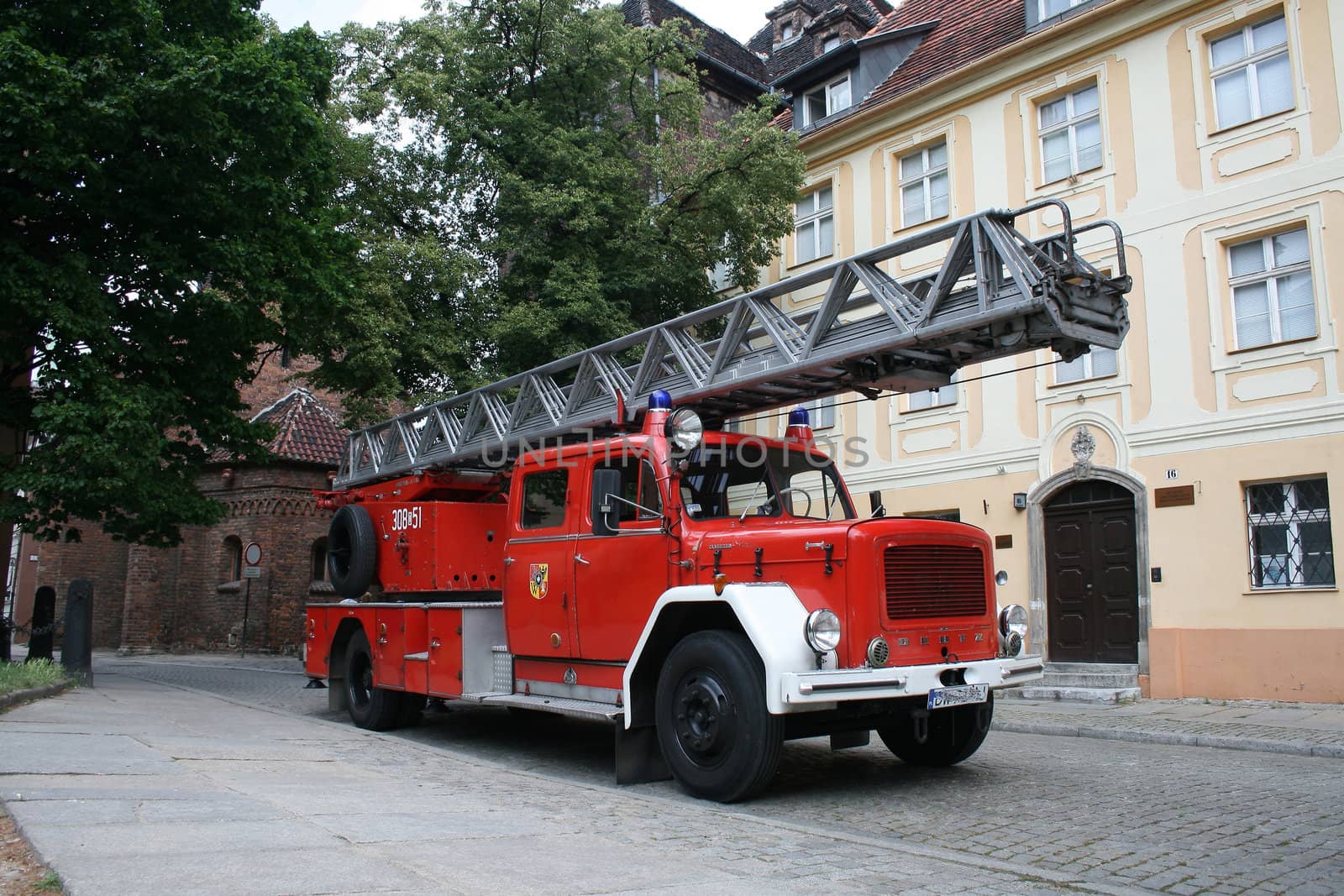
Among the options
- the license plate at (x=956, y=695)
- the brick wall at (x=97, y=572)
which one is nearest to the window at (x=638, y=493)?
the license plate at (x=956, y=695)

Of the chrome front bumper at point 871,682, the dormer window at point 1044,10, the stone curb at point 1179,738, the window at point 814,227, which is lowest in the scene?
the stone curb at point 1179,738

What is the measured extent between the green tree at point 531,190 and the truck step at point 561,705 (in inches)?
338

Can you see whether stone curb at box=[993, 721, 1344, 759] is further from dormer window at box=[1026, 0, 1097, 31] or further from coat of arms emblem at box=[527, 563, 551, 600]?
dormer window at box=[1026, 0, 1097, 31]

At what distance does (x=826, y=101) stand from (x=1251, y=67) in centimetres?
849

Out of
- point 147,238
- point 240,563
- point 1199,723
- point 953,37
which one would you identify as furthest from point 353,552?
point 240,563

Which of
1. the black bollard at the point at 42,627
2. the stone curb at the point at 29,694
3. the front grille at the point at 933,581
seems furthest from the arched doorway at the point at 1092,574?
the black bollard at the point at 42,627

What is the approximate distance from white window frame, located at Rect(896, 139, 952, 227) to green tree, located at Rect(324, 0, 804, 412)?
2.01 metres

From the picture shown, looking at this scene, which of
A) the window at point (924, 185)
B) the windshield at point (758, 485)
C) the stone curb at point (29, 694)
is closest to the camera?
the windshield at point (758, 485)

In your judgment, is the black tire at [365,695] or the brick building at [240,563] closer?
the black tire at [365,695]

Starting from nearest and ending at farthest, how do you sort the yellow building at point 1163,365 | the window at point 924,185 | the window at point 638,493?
the window at point 638,493 < the yellow building at point 1163,365 < the window at point 924,185

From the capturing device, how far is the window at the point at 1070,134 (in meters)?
16.1

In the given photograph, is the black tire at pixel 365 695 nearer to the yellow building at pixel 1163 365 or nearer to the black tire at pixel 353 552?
the black tire at pixel 353 552

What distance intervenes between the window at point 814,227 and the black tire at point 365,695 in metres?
12.2

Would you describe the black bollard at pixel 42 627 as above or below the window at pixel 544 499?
below
